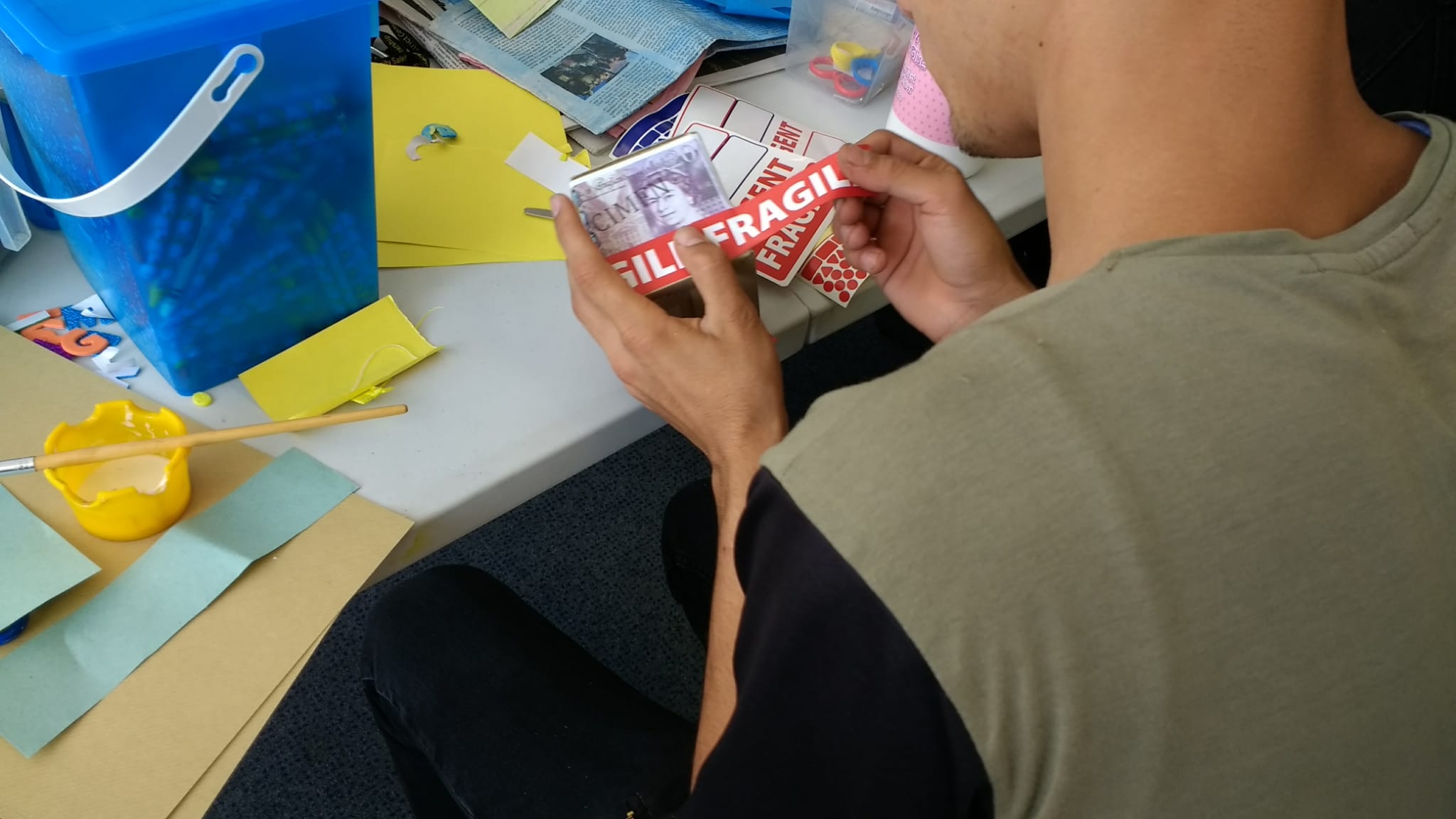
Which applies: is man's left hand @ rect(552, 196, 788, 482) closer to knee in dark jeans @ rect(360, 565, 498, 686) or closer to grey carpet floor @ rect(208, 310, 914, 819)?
knee in dark jeans @ rect(360, 565, 498, 686)

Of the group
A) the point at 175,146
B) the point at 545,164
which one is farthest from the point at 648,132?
the point at 175,146

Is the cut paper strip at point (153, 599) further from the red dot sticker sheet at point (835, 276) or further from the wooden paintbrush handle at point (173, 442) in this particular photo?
the red dot sticker sheet at point (835, 276)

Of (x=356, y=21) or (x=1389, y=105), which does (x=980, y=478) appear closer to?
(x=356, y=21)

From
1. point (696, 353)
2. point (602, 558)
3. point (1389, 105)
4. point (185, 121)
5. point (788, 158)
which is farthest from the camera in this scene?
point (602, 558)

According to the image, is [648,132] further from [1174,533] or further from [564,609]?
[564,609]

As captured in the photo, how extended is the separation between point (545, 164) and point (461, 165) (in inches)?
2.8

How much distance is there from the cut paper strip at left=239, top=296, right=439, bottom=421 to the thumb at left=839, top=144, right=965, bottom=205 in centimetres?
33

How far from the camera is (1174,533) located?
38 centimetres

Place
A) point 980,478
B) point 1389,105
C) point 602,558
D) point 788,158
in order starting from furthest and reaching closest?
point 602,558 → point 1389,105 → point 788,158 → point 980,478

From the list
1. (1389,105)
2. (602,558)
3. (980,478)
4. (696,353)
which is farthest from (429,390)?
(1389,105)

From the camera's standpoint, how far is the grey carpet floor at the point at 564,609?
116 cm

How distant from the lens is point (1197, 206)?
468 mm

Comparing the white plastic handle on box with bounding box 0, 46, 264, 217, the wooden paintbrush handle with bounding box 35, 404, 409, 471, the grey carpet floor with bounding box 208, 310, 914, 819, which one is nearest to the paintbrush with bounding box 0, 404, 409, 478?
the wooden paintbrush handle with bounding box 35, 404, 409, 471

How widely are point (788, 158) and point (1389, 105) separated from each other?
2.36 ft
